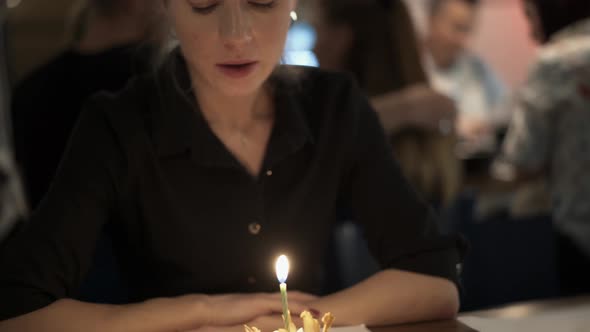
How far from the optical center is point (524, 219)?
2.19m

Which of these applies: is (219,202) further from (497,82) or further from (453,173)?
(497,82)

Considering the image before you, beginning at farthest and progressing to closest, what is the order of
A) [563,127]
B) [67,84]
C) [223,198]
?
[563,127], [67,84], [223,198]

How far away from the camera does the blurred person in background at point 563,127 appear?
2361mm

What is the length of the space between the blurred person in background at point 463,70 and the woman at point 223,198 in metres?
3.35

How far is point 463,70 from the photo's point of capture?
5.32 m

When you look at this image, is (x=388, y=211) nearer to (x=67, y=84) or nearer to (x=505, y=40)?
(x=67, y=84)

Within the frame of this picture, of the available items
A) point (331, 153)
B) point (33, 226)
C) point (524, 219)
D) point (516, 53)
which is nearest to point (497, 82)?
point (516, 53)

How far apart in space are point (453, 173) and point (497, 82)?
3.24 m

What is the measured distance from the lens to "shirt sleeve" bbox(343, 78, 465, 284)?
1395 millimetres

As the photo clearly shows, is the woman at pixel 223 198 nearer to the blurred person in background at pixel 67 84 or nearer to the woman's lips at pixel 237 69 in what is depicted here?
the woman's lips at pixel 237 69

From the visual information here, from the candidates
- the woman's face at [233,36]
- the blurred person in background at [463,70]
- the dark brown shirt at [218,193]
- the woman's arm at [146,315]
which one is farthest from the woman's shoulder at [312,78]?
the blurred person in background at [463,70]

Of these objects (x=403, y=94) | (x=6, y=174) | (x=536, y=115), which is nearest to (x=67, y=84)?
(x=403, y=94)

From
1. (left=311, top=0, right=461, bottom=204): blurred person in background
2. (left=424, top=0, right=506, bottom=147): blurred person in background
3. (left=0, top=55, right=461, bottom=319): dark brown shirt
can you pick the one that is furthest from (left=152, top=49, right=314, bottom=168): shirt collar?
(left=424, top=0, right=506, bottom=147): blurred person in background

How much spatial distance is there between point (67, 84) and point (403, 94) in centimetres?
109
